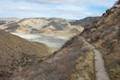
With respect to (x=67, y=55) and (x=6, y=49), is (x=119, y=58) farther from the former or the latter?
(x=6, y=49)

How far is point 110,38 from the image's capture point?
77.9 meters

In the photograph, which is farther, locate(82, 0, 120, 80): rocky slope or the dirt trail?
locate(82, 0, 120, 80): rocky slope

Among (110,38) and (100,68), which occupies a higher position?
(110,38)

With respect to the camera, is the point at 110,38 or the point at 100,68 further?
the point at 110,38

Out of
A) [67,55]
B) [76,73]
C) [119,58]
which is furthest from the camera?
[67,55]

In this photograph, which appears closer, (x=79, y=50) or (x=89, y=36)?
(x=79, y=50)

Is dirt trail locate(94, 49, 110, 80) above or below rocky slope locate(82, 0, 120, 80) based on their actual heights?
below

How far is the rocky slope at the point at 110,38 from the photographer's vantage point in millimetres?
57197

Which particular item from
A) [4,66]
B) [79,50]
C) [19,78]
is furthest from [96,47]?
[4,66]

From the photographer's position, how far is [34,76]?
5819 centimetres

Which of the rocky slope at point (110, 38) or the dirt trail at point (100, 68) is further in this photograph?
the rocky slope at point (110, 38)

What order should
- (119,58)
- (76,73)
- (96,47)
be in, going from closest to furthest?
(76,73), (119,58), (96,47)

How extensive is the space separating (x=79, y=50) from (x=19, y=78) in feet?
45.0

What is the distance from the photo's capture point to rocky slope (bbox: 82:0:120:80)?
188 ft
